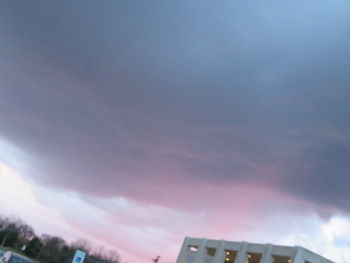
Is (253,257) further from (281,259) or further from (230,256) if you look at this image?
(281,259)

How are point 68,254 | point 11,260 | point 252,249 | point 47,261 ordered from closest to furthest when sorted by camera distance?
point 11,260
point 252,249
point 47,261
point 68,254

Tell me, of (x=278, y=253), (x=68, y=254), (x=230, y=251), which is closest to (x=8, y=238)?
(x=68, y=254)

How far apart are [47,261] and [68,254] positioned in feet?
94.1

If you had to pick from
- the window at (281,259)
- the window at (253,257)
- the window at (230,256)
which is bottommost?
the window at (230,256)

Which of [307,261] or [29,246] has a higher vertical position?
[307,261]

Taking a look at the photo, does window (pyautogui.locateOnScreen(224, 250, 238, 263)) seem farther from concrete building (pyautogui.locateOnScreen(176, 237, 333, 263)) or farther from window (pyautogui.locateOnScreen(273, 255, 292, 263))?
window (pyautogui.locateOnScreen(273, 255, 292, 263))

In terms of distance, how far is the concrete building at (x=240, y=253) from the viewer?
55.4m

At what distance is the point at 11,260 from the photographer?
47.6 meters

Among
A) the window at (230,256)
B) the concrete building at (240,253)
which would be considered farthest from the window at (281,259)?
the window at (230,256)

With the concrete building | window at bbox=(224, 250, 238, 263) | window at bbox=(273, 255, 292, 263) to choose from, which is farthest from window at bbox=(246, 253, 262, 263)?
window at bbox=(273, 255, 292, 263)

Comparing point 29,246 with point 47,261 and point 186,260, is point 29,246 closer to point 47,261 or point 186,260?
point 47,261

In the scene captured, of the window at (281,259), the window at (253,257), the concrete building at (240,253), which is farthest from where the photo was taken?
the window at (253,257)

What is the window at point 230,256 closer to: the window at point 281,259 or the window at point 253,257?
the window at point 253,257

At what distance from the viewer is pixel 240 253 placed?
62.9 m
